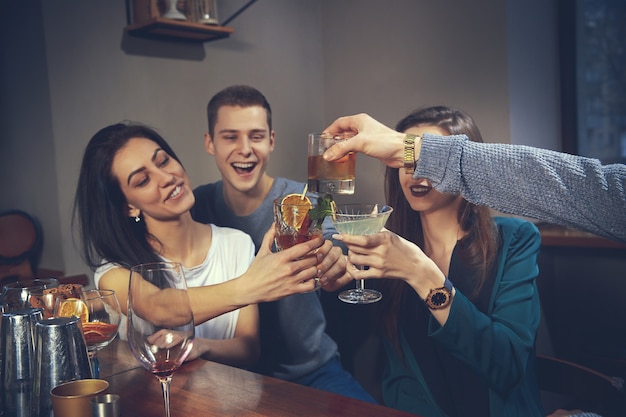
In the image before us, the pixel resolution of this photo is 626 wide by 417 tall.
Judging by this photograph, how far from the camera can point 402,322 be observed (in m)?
1.78

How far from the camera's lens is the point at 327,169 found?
137 cm

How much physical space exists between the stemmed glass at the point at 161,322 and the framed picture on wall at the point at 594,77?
1671mm

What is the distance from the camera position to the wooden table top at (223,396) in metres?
0.98

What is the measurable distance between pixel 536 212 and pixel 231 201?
3.10 feet

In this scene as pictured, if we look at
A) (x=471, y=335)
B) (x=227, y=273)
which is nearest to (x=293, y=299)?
(x=227, y=273)

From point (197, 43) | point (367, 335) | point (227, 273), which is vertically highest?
point (197, 43)

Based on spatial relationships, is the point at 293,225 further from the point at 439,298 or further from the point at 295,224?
the point at 439,298

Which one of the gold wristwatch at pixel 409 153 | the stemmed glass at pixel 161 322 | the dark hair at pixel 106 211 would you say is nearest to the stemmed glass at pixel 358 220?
the gold wristwatch at pixel 409 153

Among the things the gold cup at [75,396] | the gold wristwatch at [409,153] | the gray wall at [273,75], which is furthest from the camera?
the gray wall at [273,75]

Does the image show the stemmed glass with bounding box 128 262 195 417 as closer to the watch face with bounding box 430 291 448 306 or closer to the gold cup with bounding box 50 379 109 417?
the gold cup with bounding box 50 379 109 417

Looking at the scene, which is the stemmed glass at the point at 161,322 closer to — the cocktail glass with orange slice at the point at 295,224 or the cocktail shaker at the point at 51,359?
the cocktail shaker at the point at 51,359

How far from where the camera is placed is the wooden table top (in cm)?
98

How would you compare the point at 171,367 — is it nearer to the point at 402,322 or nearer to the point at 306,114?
the point at 402,322

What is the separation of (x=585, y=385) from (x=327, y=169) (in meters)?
0.75
